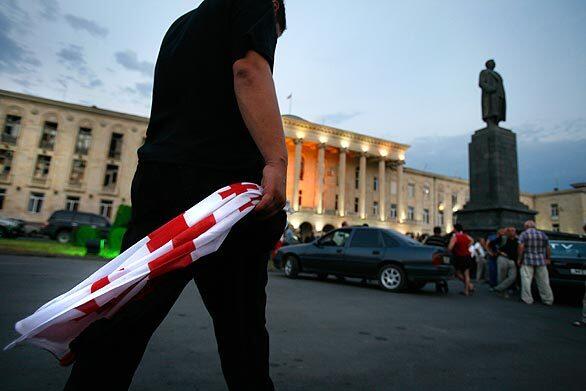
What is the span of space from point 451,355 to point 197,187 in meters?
3.22

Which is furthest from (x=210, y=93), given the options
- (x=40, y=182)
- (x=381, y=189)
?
(x=381, y=189)

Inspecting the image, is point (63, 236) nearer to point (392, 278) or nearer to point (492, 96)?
point (392, 278)

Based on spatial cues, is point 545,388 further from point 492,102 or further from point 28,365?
point 492,102

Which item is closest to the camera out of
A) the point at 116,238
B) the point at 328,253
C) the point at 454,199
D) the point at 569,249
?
the point at 569,249

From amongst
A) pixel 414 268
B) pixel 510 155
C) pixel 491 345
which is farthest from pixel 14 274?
pixel 510 155

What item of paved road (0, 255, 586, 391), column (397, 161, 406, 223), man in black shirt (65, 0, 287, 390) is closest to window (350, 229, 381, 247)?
paved road (0, 255, 586, 391)

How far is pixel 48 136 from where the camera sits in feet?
111

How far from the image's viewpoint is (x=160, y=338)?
3162 millimetres

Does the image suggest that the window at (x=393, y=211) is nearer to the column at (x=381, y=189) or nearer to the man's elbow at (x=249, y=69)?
the column at (x=381, y=189)

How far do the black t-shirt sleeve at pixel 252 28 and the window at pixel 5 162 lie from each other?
40.7 m

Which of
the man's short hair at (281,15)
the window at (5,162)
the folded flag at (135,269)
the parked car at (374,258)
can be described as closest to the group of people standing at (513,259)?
the parked car at (374,258)

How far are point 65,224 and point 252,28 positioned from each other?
22.8 m

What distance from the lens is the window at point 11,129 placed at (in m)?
32.2

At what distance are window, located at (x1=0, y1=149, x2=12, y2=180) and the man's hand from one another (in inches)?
1611
